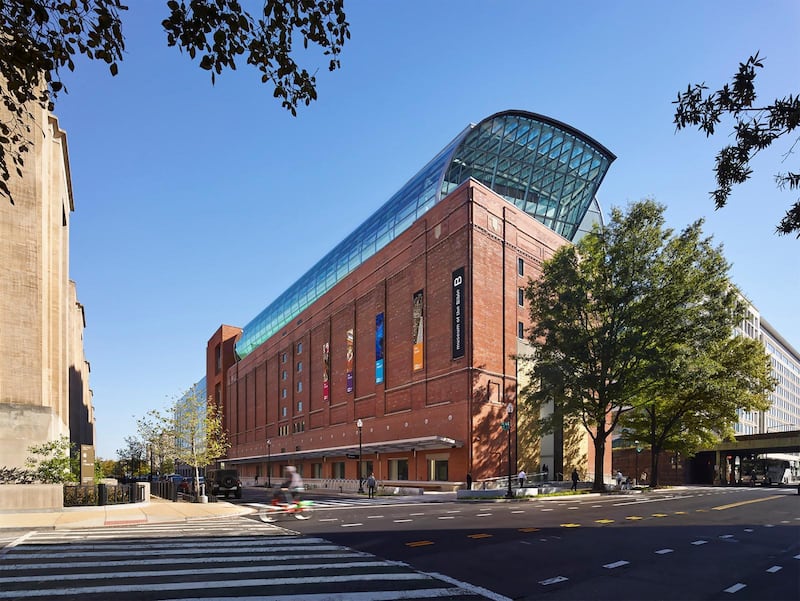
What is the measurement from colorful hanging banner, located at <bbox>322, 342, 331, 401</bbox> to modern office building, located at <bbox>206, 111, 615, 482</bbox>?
0.74ft

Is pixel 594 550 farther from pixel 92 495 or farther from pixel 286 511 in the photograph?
pixel 92 495

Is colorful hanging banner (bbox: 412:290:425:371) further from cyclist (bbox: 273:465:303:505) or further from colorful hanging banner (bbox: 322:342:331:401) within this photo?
cyclist (bbox: 273:465:303:505)

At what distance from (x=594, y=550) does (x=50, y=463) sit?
23925 mm

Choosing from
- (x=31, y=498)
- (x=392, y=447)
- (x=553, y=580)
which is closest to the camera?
(x=553, y=580)

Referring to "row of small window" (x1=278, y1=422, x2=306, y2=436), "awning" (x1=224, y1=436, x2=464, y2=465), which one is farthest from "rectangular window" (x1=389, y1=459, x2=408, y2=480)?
"row of small window" (x1=278, y1=422, x2=306, y2=436)

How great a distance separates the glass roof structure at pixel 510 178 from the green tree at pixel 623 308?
625 inches

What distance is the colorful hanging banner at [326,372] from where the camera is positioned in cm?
6788

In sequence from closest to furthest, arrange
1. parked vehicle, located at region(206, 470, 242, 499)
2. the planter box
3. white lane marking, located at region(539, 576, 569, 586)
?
white lane marking, located at region(539, 576, 569, 586)
the planter box
parked vehicle, located at region(206, 470, 242, 499)

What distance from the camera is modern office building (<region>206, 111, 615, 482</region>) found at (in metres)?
44.9

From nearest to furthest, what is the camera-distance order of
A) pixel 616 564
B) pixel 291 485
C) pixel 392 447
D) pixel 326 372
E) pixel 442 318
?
1. pixel 616 564
2. pixel 291 485
3. pixel 442 318
4. pixel 392 447
5. pixel 326 372

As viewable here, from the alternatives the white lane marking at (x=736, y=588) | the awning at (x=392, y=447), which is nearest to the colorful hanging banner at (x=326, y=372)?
the awning at (x=392, y=447)

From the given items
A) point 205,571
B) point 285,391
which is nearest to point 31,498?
point 205,571

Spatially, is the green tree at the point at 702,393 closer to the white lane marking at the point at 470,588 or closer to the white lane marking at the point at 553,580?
the white lane marking at the point at 553,580

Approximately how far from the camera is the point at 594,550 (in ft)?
45.6
